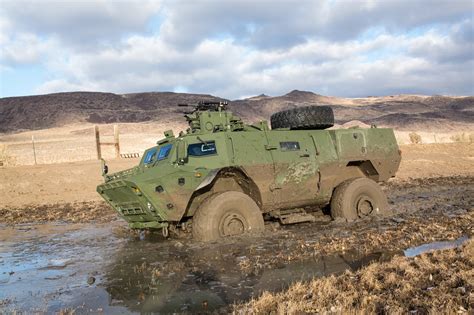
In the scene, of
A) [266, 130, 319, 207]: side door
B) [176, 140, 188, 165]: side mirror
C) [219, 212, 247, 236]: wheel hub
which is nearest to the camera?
[219, 212, 247, 236]: wheel hub

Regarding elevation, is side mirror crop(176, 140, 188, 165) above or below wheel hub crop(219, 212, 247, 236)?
above

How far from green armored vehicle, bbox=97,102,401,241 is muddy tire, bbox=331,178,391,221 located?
2cm

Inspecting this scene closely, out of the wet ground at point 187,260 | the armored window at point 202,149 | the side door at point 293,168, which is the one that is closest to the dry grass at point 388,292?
the wet ground at point 187,260

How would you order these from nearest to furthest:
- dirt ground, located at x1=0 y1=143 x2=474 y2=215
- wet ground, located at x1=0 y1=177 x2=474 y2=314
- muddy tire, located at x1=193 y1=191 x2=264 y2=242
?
1. wet ground, located at x1=0 y1=177 x2=474 y2=314
2. muddy tire, located at x1=193 y1=191 x2=264 y2=242
3. dirt ground, located at x1=0 y1=143 x2=474 y2=215

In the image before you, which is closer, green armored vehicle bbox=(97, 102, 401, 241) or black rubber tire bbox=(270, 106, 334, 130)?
green armored vehicle bbox=(97, 102, 401, 241)

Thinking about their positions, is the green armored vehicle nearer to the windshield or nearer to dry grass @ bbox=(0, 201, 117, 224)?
the windshield

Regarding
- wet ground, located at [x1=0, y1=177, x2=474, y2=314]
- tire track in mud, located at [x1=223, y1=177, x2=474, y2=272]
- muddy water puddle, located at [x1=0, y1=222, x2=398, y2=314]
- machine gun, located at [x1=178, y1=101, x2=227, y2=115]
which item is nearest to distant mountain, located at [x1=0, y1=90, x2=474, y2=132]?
machine gun, located at [x1=178, y1=101, x2=227, y2=115]

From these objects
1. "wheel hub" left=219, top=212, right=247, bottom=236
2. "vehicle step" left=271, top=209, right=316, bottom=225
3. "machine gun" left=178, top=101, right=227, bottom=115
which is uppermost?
"machine gun" left=178, top=101, right=227, bottom=115

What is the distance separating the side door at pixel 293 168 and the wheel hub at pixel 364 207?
103 centimetres

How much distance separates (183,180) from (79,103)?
51559 millimetres

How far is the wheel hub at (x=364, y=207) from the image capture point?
407 inches

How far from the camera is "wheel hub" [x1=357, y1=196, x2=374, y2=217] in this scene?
33.9ft

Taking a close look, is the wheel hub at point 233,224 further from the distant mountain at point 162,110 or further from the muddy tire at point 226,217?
the distant mountain at point 162,110

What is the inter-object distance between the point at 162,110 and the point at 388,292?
51398mm
